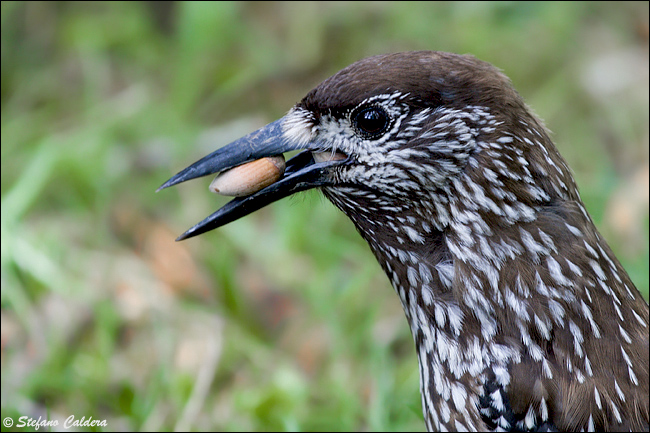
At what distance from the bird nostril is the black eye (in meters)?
0.10

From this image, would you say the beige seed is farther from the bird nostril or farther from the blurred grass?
the blurred grass

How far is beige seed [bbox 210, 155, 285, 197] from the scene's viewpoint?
226cm

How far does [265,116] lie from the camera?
Result: 468 centimetres

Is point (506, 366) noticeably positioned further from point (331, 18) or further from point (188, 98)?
point (331, 18)

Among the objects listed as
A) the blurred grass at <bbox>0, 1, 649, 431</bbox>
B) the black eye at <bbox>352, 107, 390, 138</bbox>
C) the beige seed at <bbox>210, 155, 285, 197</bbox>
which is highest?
the black eye at <bbox>352, 107, 390, 138</bbox>

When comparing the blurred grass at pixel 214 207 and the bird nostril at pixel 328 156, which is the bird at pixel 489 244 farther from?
the blurred grass at pixel 214 207

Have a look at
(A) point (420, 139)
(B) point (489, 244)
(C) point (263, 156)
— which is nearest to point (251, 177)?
(C) point (263, 156)

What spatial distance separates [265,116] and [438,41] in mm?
1189

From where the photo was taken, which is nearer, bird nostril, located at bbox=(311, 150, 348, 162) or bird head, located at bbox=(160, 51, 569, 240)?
bird head, located at bbox=(160, 51, 569, 240)

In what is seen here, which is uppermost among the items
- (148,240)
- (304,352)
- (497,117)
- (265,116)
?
(497,117)

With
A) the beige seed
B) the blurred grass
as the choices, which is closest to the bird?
the beige seed

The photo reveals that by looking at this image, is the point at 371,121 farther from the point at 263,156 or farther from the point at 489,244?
the point at 489,244

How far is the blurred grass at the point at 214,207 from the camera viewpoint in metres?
3.11

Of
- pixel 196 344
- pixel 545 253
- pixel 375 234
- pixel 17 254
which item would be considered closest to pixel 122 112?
pixel 17 254
